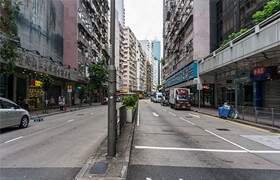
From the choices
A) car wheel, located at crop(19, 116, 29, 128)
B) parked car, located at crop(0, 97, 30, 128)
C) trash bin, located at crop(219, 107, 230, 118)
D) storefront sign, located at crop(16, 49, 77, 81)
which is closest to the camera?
parked car, located at crop(0, 97, 30, 128)

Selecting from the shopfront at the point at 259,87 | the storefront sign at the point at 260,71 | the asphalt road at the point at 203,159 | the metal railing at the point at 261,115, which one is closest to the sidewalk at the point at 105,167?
the asphalt road at the point at 203,159

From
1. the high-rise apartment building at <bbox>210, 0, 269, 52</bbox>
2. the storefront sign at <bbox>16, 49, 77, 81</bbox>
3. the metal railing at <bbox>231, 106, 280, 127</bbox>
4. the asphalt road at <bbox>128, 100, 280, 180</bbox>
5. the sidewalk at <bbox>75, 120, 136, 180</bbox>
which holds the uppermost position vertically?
the high-rise apartment building at <bbox>210, 0, 269, 52</bbox>

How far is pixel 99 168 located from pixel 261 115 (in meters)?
11.9

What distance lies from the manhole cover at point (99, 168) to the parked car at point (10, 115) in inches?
274

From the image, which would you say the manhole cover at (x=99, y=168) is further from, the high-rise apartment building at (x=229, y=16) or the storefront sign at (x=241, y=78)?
the high-rise apartment building at (x=229, y=16)

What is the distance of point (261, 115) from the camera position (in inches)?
454

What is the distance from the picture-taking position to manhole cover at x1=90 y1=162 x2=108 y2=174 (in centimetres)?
379

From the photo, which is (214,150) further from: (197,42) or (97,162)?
(197,42)

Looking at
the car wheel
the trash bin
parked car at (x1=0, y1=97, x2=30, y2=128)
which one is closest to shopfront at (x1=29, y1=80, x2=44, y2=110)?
the car wheel

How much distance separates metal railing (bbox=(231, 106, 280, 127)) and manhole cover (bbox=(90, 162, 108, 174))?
1080 cm

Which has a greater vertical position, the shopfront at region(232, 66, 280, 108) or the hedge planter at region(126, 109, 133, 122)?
the shopfront at region(232, 66, 280, 108)

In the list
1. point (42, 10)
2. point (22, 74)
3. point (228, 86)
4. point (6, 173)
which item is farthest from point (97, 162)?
point (42, 10)

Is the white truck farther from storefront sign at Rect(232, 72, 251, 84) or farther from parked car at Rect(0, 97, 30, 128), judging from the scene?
parked car at Rect(0, 97, 30, 128)

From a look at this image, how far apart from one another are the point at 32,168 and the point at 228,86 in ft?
82.9
